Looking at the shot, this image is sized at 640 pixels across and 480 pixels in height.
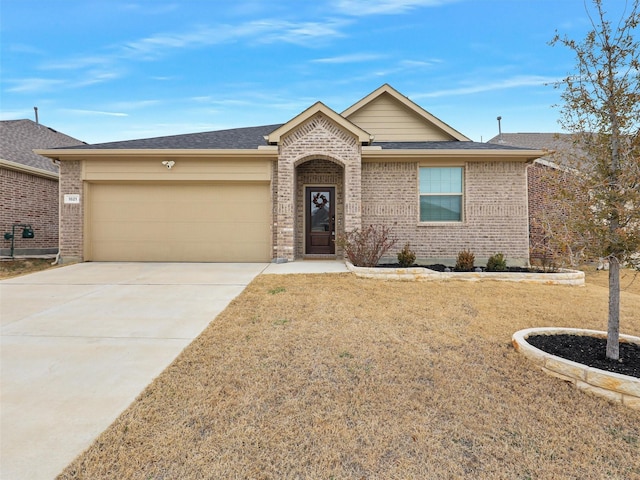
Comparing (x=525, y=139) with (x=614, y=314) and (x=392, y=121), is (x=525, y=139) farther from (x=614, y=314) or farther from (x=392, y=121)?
(x=614, y=314)

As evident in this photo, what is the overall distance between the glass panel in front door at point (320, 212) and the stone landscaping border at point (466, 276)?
3.36 metres

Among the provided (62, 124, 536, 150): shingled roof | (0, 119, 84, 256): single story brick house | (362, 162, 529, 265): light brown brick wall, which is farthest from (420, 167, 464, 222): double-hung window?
(0, 119, 84, 256): single story brick house

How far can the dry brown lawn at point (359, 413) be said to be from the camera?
1.97 m

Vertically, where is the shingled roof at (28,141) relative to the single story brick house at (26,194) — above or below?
above

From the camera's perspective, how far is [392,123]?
11992 millimetres

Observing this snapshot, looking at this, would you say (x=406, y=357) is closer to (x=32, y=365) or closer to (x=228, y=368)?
(x=228, y=368)

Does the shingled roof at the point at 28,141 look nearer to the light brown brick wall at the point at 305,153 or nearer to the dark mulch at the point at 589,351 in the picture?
the light brown brick wall at the point at 305,153

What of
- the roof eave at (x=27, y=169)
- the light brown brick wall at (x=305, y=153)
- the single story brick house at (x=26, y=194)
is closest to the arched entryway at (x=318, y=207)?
the light brown brick wall at (x=305, y=153)

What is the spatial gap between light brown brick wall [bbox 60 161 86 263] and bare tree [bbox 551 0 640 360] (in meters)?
11.8

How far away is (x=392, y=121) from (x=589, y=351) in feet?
33.4

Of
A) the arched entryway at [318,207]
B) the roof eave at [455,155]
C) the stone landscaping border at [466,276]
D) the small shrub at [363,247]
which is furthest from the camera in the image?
the arched entryway at [318,207]

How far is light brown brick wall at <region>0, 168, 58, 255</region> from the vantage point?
1123cm

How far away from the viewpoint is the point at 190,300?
5695mm

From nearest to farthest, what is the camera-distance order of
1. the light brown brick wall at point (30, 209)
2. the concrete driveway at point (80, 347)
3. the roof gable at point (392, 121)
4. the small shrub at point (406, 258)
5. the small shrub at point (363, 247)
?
the concrete driveway at point (80, 347) → the small shrub at point (363, 247) → the small shrub at point (406, 258) → the light brown brick wall at point (30, 209) → the roof gable at point (392, 121)
